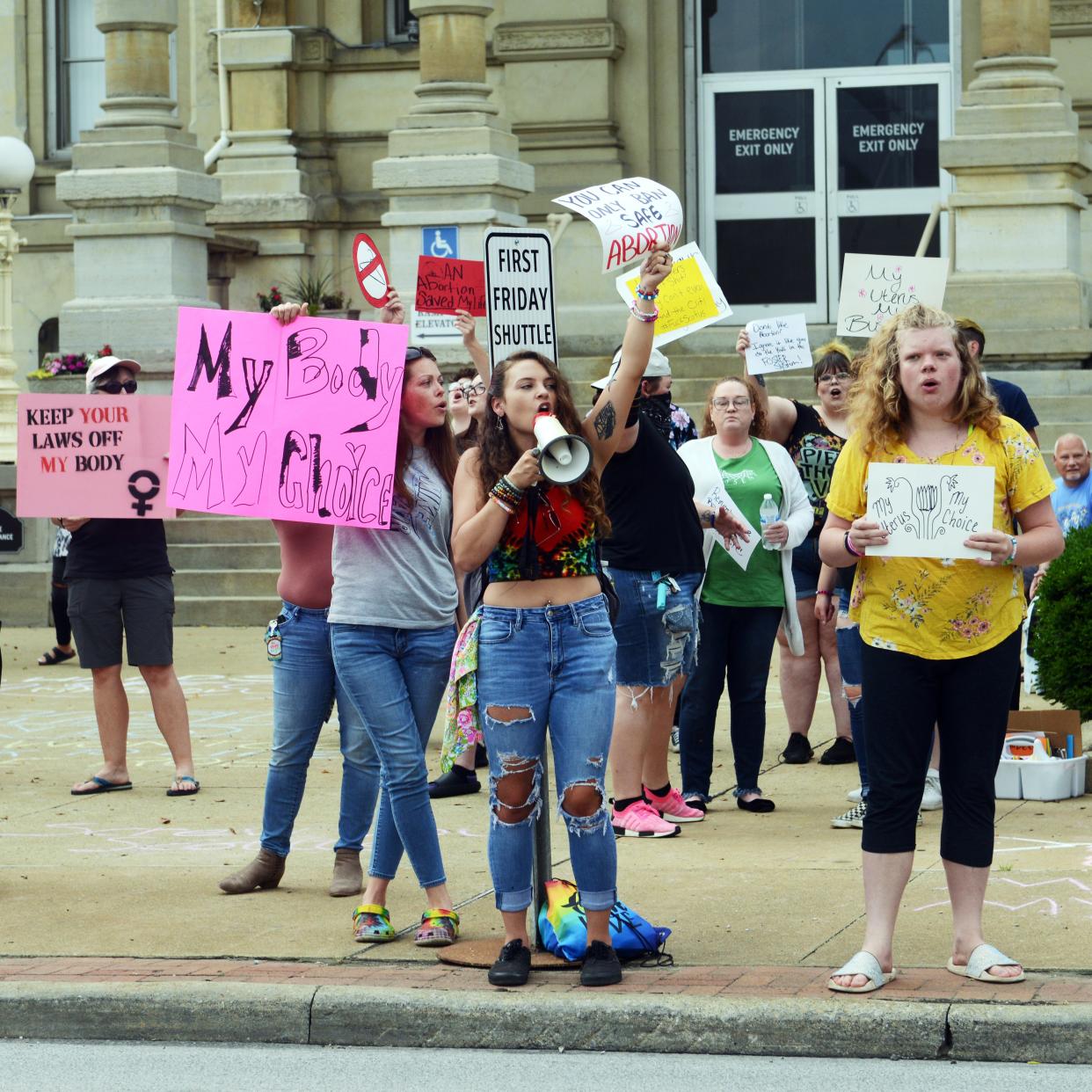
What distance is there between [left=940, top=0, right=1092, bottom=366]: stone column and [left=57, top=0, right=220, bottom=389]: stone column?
6654 mm

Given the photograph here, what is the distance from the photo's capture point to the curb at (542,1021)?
18.9 feet

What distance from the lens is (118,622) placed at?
390 inches

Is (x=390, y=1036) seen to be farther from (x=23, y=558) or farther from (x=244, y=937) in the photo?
(x=23, y=558)

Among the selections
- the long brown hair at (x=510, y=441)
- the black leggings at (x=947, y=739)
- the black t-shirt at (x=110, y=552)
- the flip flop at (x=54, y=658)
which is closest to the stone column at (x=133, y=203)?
the flip flop at (x=54, y=658)

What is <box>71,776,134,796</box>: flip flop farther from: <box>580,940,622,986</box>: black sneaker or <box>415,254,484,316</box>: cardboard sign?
<box>580,940,622,986</box>: black sneaker

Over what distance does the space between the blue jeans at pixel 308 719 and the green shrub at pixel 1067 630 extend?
3.33m

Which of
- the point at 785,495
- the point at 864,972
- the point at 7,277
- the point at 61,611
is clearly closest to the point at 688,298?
the point at 785,495

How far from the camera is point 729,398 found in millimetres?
9180

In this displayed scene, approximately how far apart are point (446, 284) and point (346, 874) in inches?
122

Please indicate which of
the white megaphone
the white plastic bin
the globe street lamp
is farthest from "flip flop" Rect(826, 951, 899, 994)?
the globe street lamp

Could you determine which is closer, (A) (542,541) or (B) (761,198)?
(A) (542,541)

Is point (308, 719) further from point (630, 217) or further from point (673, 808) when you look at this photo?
point (630, 217)

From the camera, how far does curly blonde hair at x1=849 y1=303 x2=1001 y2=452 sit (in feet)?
20.3

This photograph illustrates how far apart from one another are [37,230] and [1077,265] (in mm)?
12160
